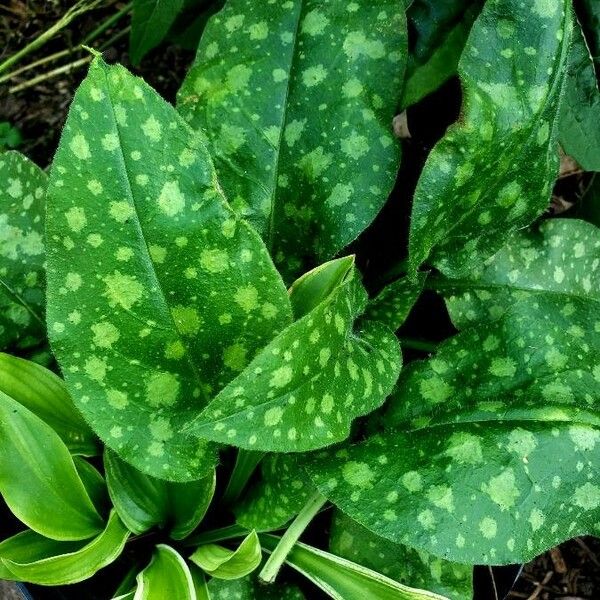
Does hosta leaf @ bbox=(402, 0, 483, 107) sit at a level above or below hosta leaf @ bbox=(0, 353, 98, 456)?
above

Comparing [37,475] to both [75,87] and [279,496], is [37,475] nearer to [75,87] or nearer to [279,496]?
[279,496]

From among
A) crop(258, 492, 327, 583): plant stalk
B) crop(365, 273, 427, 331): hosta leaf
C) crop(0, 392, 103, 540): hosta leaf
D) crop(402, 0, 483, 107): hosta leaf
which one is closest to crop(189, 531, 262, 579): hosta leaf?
crop(258, 492, 327, 583): plant stalk

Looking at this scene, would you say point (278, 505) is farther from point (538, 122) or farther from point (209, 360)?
point (538, 122)

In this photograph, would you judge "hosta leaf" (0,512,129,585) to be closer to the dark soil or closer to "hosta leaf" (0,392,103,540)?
"hosta leaf" (0,392,103,540)

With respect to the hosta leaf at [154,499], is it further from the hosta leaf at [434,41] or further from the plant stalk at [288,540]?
the hosta leaf at [434,41]

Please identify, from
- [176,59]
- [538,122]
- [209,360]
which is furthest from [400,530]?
[176,59]

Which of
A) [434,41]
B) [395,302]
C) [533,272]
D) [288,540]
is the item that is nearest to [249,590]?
[288,540]
